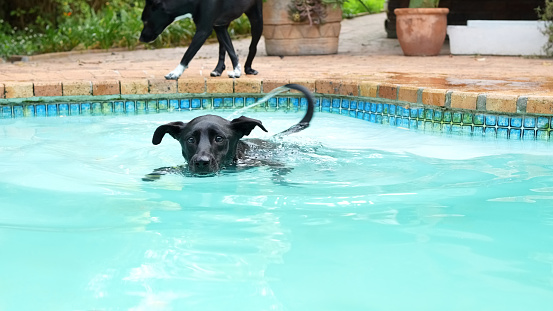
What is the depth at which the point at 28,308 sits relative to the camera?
2.43 meters

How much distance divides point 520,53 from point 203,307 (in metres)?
8.83

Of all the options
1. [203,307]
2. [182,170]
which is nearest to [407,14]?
[182,170]

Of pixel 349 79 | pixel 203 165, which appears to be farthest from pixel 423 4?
pixel 203 165

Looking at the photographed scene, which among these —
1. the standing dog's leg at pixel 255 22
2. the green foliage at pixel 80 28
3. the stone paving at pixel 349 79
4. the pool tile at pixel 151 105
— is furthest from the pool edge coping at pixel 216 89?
the green foliage at pixel 80 28

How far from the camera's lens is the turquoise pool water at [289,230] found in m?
2.54

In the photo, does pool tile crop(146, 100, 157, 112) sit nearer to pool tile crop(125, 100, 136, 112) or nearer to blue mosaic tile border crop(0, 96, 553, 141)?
blue mosaic tile border crop(0, 96, 553, 141)

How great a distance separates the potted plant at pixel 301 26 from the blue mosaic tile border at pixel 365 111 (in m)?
3.75

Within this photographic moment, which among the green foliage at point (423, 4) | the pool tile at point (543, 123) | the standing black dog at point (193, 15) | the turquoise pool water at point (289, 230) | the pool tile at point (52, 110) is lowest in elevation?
the turquoise pool water at point (289, 230)

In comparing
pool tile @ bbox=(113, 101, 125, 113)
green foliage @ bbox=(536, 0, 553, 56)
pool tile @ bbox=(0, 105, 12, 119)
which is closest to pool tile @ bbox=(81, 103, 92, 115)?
pool tile @ bbox=(113, 101, 125, 113)

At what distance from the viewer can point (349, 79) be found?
267 inches

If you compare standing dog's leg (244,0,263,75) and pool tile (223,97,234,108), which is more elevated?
standing dog's leg (244,0,263,75)

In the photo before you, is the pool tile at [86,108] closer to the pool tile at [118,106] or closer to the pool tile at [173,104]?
the pool tile at [118,106]

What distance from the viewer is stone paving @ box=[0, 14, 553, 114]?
5.56 meters

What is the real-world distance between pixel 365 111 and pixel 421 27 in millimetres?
4163
